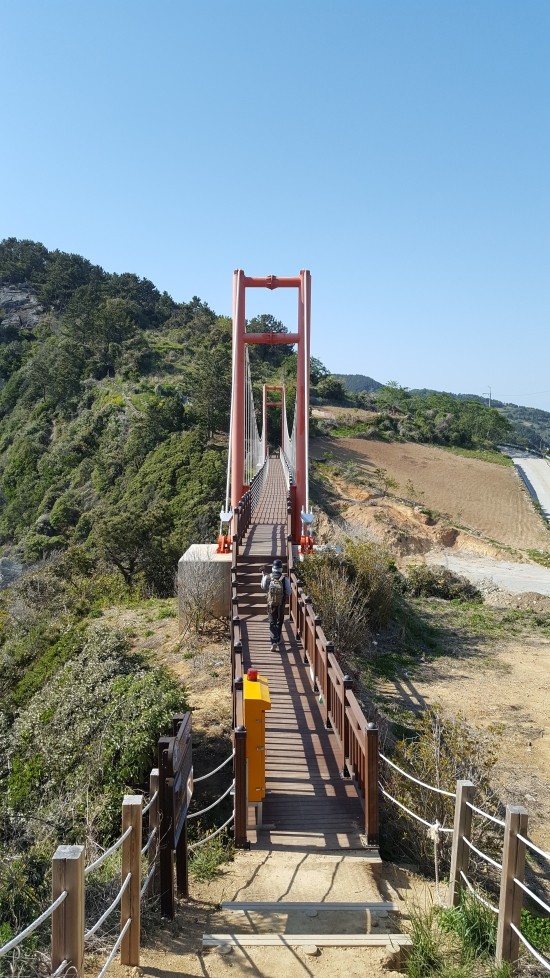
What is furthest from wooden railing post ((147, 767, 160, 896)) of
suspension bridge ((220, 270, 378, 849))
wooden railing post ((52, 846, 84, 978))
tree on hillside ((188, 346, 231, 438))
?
tree on hillside ((188, 346, 231, 438))

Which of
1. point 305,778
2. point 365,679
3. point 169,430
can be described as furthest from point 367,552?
point 169,430

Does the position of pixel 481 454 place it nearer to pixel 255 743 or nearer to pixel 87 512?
pixel 87 512

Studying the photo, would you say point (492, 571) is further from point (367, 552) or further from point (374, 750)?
point (374, 750)

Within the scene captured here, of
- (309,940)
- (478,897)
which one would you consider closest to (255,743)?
(309,940)

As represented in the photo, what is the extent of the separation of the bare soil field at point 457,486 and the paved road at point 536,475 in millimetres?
1104

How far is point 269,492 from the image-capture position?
2475cm

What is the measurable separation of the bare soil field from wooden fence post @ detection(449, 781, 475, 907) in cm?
3026

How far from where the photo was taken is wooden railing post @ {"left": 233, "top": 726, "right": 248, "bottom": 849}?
16.9 feet

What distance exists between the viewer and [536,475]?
2282 inches

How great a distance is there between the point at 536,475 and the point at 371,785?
57037 mm

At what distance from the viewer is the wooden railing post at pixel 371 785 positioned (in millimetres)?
5109

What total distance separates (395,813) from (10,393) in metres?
62.8

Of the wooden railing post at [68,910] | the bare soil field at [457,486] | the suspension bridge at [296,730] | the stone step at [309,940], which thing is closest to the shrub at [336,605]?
the suspension bridge at [296,730]

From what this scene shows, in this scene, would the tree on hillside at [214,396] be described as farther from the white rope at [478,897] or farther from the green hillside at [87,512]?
the white rope at [478,897]
